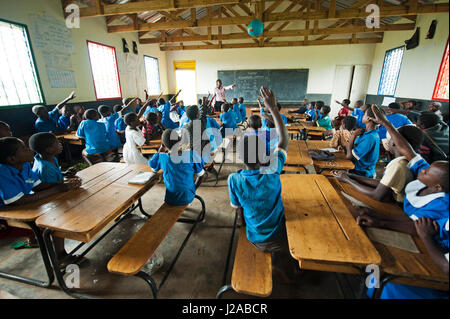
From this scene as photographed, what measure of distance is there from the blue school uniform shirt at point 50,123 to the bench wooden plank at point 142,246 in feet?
13.4

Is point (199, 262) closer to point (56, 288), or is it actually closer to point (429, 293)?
point (56, 288)

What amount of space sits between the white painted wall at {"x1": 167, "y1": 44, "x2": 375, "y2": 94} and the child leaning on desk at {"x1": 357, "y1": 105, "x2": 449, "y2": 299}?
31.6ft

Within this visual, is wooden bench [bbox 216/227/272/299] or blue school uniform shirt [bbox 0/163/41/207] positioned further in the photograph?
blue school uniform shirt [bbox 0/163/41/207]

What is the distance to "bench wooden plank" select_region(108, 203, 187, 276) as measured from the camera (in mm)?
1354

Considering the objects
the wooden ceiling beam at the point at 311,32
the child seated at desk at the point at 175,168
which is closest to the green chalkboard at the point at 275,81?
the wooden ceiling beam at the point at 311,32

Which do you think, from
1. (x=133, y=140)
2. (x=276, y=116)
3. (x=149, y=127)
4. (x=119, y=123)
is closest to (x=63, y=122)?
(x=119, y=123)

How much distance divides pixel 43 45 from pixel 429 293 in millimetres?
6860

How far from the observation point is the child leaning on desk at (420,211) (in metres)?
0.93

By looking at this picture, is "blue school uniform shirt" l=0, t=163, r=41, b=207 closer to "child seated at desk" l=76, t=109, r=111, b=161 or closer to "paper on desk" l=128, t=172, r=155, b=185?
"paper on desk" l=128, t=172, r=155, b=185

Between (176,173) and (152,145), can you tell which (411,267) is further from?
(152,145)

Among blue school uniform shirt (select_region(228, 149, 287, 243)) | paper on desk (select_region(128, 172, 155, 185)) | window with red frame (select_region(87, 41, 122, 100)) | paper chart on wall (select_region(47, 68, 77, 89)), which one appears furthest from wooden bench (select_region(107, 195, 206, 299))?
window with red frame (select_region(87, 41, 122, 100))

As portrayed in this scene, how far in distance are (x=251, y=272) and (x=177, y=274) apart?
34.5 inches
